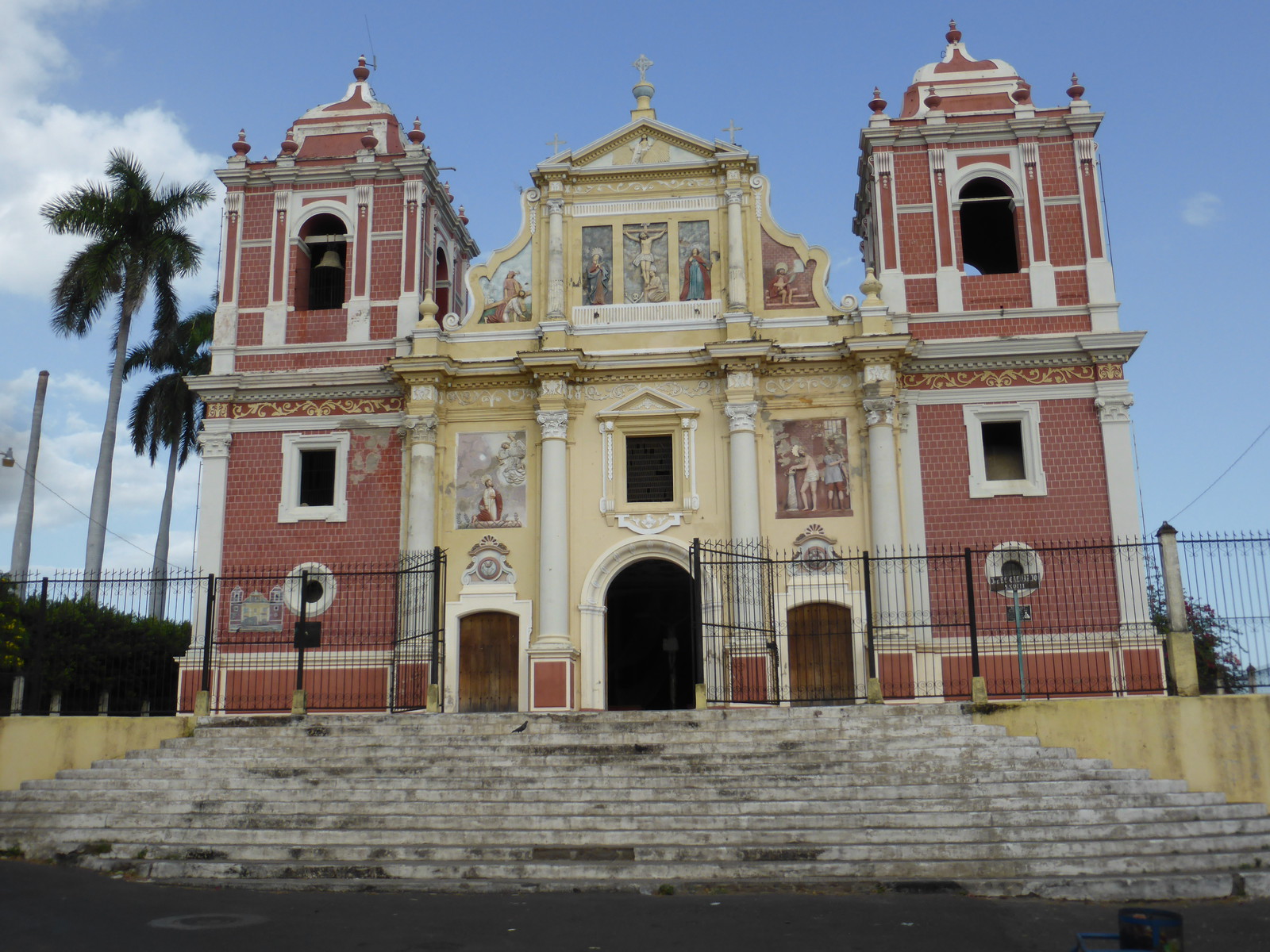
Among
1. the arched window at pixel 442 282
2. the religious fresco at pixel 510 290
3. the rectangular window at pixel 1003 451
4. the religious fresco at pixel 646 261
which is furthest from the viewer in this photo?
the arched window at pixel 442 282

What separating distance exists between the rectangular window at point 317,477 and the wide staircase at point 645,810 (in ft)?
25.5

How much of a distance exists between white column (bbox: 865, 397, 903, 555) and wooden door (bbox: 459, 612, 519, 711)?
6390 mm

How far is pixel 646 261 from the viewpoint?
21.7 m

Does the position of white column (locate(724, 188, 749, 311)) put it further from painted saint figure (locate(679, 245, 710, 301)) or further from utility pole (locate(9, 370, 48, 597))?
utility pole (locate(9, 370, 48, 597))

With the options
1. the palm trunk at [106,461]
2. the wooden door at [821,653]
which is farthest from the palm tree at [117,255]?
the wooden door at [821,653]

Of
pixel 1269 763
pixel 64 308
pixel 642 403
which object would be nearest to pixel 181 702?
pixel 642 403

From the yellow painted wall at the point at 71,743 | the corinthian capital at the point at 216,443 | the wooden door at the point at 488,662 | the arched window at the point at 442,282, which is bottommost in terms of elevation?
the yellow painted wall at the point at 71,743

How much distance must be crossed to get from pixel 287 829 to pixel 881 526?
11422mm

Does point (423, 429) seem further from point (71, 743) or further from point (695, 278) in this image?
point (71, 743)

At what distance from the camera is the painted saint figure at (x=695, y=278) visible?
21.5 metres

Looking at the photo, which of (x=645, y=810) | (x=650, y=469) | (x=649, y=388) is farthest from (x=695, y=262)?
(x=645, y=810)

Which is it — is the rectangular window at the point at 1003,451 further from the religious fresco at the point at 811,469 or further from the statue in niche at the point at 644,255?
the statue in niche at the point at 644,255

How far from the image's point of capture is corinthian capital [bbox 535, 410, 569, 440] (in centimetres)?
2073

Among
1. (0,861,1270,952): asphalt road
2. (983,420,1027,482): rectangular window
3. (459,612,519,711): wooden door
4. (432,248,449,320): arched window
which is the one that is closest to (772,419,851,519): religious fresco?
(983,420,1027,482): rectangular window
